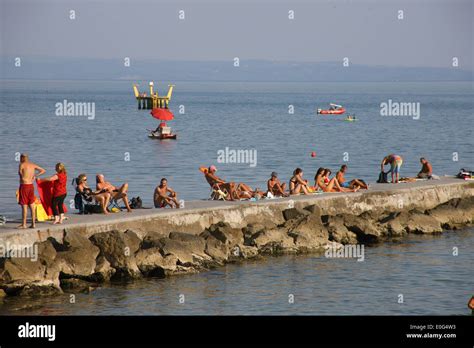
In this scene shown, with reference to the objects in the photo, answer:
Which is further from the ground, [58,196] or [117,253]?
[58,196]

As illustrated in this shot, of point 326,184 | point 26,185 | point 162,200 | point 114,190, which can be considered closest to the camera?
point 26,185

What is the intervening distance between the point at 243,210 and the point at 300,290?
507 centimetres

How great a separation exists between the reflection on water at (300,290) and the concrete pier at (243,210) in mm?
1798

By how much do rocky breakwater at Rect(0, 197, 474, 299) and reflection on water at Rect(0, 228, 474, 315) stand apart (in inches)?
15.1

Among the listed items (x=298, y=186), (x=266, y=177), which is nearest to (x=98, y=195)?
(x=298, y=186)

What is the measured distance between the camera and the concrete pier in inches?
912

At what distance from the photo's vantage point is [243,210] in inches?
1088

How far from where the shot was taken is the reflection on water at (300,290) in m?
21.0

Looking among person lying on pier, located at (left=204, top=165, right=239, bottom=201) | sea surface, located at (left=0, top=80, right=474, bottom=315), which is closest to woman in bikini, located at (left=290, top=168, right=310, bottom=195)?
person lying on pier, located at (left=204, top=165, right=239, bottom=201)

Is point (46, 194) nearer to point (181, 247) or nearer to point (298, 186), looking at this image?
point (181, 247)

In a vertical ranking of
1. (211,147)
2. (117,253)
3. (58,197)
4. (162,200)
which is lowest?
(117,253)
